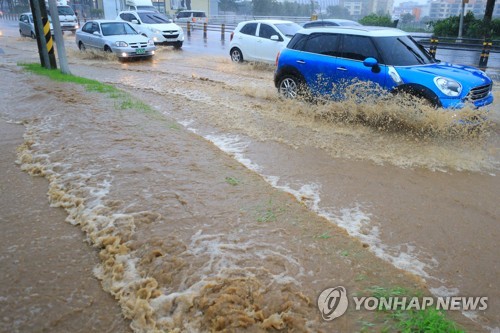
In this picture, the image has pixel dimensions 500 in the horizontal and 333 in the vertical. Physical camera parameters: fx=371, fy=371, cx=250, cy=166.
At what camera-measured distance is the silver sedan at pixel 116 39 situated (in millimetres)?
A: 15156

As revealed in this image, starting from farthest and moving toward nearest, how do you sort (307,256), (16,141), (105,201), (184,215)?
(16,141) < (105,201) < (184,215) < (307,256)

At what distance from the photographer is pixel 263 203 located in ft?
13.4

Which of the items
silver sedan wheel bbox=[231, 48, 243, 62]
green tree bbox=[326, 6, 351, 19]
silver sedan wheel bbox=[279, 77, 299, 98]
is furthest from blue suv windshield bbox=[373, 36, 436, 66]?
green tree bbox=[326, 6, 351, 19]

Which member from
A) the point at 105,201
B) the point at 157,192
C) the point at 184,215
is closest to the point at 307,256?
the point at 184,215

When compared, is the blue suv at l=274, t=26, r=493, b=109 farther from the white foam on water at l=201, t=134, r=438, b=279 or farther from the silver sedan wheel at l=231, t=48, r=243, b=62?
the silver sedan wheel at l=231, t=48, r=243, b=62

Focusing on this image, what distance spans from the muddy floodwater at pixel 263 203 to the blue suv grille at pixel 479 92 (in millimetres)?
302

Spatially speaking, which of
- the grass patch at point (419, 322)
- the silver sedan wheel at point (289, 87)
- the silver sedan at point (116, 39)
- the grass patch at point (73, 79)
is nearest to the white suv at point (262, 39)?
the silver sedan at point (116, 39)

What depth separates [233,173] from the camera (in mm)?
4922

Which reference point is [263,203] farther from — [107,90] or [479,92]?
[107,90]

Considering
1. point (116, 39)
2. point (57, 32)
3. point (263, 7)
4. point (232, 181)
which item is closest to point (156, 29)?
point (116, 39)

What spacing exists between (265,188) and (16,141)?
14.4 feet

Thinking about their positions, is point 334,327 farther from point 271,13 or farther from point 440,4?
point 271,13

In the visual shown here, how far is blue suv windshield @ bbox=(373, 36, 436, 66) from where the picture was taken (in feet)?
22.0

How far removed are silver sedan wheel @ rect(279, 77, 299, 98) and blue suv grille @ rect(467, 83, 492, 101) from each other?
342cm
